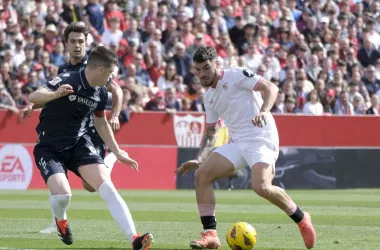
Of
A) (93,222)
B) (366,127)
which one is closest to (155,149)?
(366,127)

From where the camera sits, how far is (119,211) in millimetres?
9672

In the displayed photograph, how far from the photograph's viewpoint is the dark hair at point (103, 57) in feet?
32.2

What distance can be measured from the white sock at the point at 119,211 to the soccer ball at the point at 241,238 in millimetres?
1164

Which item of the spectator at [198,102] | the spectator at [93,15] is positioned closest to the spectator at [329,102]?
the spectator at [198,102]

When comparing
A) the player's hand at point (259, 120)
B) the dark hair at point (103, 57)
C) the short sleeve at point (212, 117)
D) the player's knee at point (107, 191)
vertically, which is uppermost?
the dark hair at point (103, 57)

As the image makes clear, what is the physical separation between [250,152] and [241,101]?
570mm

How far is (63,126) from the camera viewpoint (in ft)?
34.6

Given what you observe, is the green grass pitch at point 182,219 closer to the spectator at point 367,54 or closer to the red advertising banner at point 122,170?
the red advertising banner at point 122,170

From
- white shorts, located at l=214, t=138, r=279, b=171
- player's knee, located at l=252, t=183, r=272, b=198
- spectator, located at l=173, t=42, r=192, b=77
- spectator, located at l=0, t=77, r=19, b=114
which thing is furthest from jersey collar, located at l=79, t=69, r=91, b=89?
spectator, located at l=173, t=42, r=192, b=77

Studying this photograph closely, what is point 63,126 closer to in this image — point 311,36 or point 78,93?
point 78,93

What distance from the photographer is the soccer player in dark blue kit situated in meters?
9.94

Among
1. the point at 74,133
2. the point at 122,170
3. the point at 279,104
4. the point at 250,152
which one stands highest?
the point at 74,133

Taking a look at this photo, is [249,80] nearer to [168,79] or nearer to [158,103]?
[158,103]

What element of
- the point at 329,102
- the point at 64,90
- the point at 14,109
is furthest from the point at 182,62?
the point at 64,90
